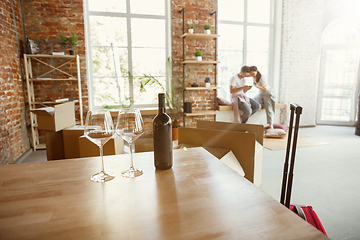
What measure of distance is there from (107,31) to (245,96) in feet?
9.94

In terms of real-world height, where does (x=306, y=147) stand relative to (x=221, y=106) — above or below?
below

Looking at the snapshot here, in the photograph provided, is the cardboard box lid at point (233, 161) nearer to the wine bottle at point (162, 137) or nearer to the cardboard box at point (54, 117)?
the wine bottle at point (162, 137)

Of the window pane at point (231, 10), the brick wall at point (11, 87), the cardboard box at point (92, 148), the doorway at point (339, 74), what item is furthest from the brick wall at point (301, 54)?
the brick wall at point (11, 87)

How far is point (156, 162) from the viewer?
871 millimetres

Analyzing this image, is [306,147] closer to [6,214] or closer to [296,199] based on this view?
[296,199]

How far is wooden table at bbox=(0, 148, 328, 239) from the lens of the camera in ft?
1.64

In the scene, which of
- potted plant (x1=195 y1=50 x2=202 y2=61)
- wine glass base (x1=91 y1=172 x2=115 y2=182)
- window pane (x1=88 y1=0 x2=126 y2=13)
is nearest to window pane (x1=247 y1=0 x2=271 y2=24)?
potted plant (x1=195 y1=50 x2=202 y2=61)

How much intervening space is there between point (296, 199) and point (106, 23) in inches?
169

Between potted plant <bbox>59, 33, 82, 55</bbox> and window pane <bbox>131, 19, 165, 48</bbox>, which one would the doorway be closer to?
window pane <bbox>131, 19, 165, 48</bbox>

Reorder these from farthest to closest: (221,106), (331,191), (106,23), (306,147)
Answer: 1. (221,106)
2. (106,23)
3. (306,147)
4. (331,191)

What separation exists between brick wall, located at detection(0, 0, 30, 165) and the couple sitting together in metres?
3.69

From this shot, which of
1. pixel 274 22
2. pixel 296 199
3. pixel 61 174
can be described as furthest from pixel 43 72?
pixel 274 22

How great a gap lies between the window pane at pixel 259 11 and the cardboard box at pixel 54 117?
461cm

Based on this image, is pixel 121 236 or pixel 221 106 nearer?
pixel 121 236
